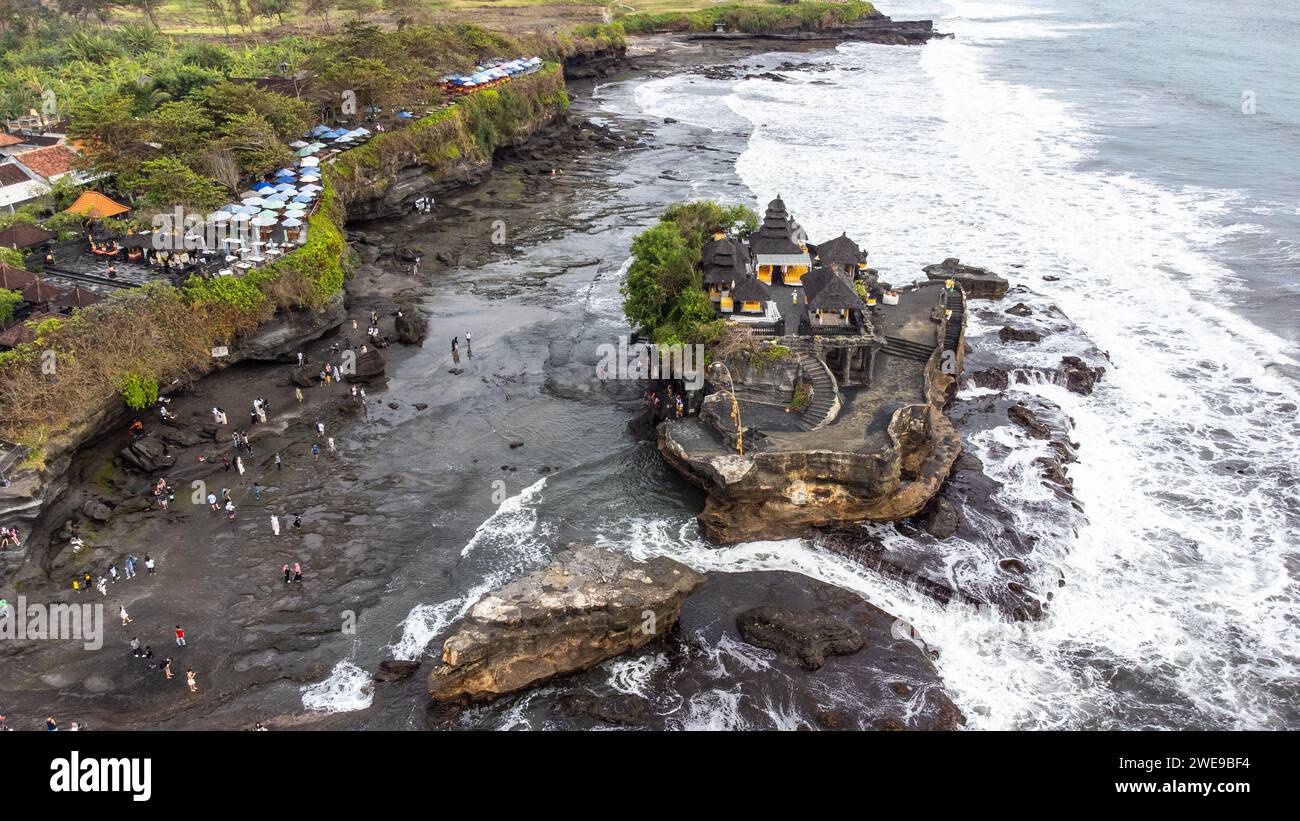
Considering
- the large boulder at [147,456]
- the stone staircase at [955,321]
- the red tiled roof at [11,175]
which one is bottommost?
the large boulder at [147,456]

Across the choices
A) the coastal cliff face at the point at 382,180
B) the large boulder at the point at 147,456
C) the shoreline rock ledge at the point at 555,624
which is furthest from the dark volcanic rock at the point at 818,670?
the coastal cliff face at the point at 382,180

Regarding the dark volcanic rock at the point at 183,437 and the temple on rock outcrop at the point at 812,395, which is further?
the dark volcanic rock at the point at 183,437

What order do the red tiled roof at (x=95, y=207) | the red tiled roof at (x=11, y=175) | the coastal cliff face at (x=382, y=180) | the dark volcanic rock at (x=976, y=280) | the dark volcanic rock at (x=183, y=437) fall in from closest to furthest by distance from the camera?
the coastal cliff face at (x=382, y=180)
the dark volcanic rock at (x=183, y=437)
the red tiled roof at (x=95, y=207)
the dark volcanic rock at (x=976, y=280)
the red tiled roof at (x=11, y=175)

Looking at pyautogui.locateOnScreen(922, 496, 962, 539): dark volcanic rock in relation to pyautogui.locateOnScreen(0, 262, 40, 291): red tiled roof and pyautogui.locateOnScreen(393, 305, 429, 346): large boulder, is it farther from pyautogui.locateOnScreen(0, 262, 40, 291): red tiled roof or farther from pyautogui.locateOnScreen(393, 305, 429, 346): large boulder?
pyautogui.locateOnScreen(0, 262, 40, 291): red tiled roof

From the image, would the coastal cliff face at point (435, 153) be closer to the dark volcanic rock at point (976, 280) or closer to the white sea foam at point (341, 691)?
the dark volcanic rock at point (976, 280)

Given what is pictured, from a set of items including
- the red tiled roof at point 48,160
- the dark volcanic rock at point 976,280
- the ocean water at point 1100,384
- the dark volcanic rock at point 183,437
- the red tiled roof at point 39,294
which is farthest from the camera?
the red tiled roof at point 48,160

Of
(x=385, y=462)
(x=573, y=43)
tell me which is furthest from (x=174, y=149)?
(x=573, y=43)

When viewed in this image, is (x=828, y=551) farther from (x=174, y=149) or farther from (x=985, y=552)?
(x=174, y=149)

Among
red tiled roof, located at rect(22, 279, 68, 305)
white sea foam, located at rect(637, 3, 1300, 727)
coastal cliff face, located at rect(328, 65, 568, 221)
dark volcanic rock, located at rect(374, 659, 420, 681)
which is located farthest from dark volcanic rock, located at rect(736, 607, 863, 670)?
coastal cliff face, located at rect(328, 65, 568, 221)

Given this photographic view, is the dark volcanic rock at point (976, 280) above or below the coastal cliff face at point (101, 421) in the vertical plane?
above
